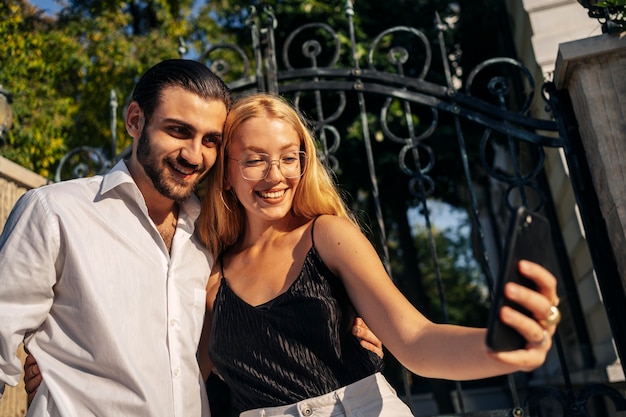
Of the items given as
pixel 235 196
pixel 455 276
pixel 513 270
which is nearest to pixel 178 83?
pixel 235 196

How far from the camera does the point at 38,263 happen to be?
1894 mm

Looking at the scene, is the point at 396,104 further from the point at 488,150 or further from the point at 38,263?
the point at 38,263

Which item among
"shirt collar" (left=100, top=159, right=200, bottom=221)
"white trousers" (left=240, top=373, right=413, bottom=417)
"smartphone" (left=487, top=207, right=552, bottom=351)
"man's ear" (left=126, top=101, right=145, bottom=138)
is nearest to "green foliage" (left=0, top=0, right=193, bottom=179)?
"man's ear" (left=126, top=101, right=145, bottom=138)

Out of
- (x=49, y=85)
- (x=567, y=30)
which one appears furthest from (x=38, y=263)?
(x=49, y=85)

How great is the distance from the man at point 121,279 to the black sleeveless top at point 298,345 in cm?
11

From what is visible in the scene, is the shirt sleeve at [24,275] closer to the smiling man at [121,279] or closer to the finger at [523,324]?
the smiling man at [121,279]

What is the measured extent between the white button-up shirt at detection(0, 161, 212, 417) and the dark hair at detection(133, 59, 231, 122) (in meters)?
0.39

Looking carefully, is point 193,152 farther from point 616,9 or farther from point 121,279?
point 616,9

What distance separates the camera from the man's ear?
2.33 meters

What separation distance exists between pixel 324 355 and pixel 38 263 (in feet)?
3.00

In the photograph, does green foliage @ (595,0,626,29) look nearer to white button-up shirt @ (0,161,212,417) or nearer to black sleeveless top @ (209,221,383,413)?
black sleeveless top @ (209,221,383,413)

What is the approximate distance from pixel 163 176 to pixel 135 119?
297mm

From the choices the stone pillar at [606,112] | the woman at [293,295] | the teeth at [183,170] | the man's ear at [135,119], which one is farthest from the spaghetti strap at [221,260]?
the stone pillar at [606,112]

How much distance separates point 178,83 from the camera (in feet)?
7.41
